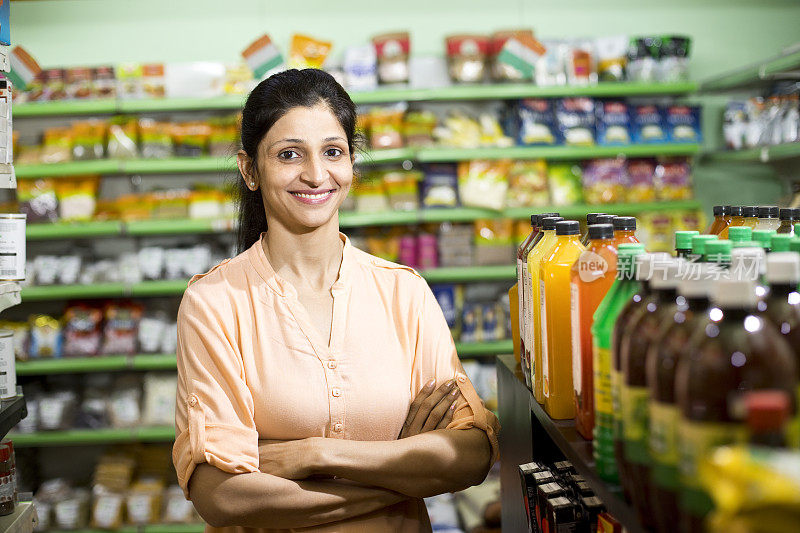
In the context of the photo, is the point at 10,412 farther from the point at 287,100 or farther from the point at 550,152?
the point at 550,152

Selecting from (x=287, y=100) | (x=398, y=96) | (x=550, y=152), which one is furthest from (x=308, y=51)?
(x=287, y=100)

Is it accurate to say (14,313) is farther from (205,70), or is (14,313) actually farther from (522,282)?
(522,282)

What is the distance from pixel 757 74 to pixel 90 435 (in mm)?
3729

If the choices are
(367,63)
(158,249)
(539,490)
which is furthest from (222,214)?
(539,490)

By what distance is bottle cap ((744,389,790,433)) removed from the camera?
25.0 inches

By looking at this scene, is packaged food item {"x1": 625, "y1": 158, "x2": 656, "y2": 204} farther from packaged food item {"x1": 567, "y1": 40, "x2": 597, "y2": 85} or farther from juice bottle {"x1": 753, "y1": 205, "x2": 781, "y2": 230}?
juice bottle {"x1": 753, "y1": 205, "x2": 781, "y2": 230}

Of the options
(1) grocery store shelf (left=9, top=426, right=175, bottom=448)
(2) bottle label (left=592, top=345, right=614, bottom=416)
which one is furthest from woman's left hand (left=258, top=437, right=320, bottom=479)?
(1) grocery store shelf (left=9, top=426, right=175, bottom=448)

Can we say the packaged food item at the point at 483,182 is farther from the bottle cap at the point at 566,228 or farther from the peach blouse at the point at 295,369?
the bottle cap at the point at 566,228

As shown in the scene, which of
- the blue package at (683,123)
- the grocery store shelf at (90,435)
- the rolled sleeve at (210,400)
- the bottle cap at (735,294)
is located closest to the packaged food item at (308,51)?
the blue package at (683,123)

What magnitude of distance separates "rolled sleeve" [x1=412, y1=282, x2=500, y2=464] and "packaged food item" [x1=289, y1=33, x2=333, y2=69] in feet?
8.22

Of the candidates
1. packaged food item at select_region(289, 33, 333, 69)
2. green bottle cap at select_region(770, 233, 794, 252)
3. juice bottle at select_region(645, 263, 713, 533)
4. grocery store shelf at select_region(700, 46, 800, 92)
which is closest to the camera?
juice bottle at select_region(645, 263, 713, 533)

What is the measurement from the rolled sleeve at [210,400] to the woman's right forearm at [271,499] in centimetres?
3

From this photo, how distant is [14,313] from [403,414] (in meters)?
3.41

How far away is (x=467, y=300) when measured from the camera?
4.31 m
